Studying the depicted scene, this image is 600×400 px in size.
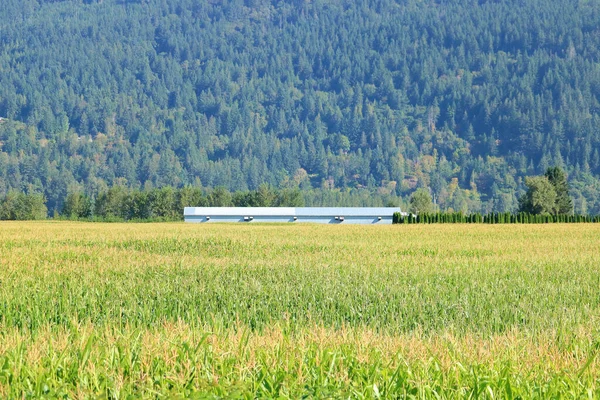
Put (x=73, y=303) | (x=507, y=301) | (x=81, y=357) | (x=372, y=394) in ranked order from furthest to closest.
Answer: (x=507, y=301) → (x=73, y=303) → (x=81, y=357) → (x=372, y=394)

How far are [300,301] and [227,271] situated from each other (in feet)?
27.9

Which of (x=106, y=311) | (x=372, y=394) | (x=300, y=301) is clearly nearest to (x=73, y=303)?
(x=106, y=311)

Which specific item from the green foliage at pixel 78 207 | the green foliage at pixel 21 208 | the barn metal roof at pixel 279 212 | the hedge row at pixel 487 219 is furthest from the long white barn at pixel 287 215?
the hedge row at pixel 487 219

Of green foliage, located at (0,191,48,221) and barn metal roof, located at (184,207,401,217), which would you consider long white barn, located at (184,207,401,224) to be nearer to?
barn metal roof, located at (184,207,401,217)

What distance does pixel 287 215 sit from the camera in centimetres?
17062

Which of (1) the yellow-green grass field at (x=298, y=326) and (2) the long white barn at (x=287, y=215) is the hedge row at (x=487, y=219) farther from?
(1) the yellow-green grass field at (x=298, y=326)

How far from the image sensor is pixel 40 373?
9375 mm

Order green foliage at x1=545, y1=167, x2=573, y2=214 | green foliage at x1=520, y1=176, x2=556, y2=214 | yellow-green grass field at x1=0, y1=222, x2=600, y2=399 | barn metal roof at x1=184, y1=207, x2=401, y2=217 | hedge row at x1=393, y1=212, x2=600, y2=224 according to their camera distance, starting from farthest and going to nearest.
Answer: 1. barn metal roof at x1=184, y1=207, x2=401, y2=217
2. green foliage at x1=545, y1=167, x2=573, y2=214
3. green foliage at x1=520, y1=176, x2=556, y2=214
4. hedge row at x1=393, y1=212, x2=600, y2=224
5. yellow-green grass field at x1=0, y1=222, x2=600, y2=399

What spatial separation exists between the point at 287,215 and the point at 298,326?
510 ft

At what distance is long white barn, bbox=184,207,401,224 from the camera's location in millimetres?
163125

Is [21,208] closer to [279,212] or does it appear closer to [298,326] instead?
[279,212]

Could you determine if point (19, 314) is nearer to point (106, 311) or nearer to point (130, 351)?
point (106, 311)

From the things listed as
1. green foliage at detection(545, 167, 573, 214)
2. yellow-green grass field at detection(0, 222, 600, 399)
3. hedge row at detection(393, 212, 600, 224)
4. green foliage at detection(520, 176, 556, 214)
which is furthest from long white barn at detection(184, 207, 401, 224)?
yellow-green grass field at detection(0, 222, 600, 399)

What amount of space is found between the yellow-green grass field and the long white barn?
124434 millimetres
